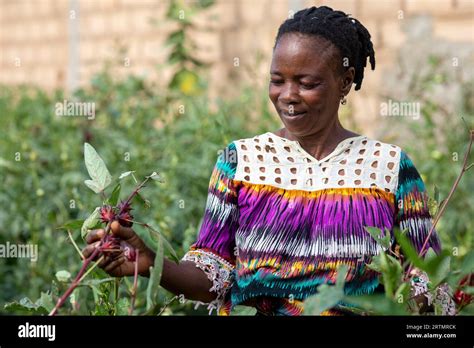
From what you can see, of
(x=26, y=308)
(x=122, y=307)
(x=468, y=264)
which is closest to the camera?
(x=468, y=264)

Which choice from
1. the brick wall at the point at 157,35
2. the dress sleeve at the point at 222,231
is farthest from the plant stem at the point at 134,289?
the brick wall at the point at 157,35

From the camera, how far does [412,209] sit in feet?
8.35

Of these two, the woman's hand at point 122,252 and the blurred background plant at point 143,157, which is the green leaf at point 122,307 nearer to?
the woman's hand at point 122,252

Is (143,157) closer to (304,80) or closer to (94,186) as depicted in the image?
(304,80)

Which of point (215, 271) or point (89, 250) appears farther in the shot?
point (215, 271)

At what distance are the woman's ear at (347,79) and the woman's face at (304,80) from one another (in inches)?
2.0

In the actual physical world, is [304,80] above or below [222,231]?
above

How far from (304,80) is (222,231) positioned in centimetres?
42

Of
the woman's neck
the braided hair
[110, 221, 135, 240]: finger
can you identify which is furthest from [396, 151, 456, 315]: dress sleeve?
[110, 221, 135, 240]: finger

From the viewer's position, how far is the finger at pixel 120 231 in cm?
200

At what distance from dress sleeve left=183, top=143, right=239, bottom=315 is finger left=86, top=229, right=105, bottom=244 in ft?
1.82

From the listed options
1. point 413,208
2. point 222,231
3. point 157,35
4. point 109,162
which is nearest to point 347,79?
point 413,208

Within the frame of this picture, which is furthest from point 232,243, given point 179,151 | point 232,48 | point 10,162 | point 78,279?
point 232,48
